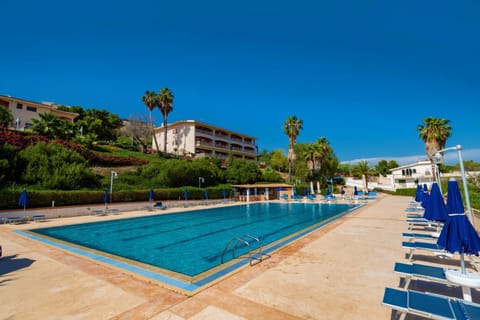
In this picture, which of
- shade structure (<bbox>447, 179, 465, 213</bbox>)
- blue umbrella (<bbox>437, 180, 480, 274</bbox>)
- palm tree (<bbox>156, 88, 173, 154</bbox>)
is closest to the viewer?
blue umbrella (<bbox>437, 180, 480, 274</bbox>)

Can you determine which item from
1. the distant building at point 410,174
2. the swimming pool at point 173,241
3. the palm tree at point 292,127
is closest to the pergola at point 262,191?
the palm tree at point 292,127

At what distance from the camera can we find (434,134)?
2500 cm

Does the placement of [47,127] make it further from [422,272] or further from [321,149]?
[321,149]

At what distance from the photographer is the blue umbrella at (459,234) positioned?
362 cm

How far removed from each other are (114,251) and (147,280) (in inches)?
174

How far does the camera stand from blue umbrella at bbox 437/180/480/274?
142 inches

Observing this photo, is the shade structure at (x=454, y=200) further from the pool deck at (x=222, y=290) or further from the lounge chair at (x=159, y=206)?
the lounge chair at (x=159, y=206)

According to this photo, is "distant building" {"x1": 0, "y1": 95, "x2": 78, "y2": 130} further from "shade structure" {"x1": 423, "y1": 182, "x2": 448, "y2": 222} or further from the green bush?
"shade structure" {"x1": 423, "y1": 182, "x2": 448, "y2": 222}

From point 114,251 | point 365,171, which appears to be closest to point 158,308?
point 114,251

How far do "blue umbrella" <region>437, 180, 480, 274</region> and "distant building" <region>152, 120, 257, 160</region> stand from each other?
44.3 metres

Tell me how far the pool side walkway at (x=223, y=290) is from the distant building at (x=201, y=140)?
41.4m

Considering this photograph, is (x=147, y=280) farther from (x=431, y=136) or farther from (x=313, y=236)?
(x=431, y=136)

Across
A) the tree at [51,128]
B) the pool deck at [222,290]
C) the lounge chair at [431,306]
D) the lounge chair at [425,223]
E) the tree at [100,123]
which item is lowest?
the pool deck at [222,290]

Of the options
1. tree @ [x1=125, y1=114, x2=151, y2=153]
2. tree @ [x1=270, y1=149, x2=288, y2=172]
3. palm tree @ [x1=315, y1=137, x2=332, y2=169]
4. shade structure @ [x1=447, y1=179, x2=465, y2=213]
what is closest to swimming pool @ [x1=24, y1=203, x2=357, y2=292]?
shade structure @ [x1=447, y1=179, x2=465, y2=213]
